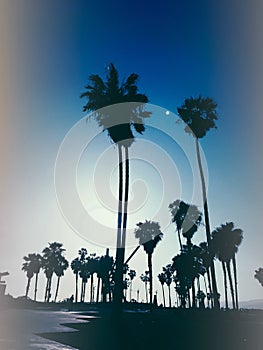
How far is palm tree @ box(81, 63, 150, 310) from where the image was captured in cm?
786

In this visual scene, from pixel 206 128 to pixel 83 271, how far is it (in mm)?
25011

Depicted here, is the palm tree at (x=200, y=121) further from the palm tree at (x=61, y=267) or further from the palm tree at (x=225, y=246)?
the palm tree at (x=61, y=267)

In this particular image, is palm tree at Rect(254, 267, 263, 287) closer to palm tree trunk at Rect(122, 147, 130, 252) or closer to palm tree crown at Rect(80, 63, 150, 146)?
palm tree trunk at Rect(122, 147, 130, 252)

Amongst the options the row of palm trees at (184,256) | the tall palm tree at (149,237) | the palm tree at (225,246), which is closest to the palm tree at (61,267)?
the row of palm trees at (184,256)

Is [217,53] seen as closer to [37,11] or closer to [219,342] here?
[37,11]

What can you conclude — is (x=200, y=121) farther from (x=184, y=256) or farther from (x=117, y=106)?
(x=184, y=256)

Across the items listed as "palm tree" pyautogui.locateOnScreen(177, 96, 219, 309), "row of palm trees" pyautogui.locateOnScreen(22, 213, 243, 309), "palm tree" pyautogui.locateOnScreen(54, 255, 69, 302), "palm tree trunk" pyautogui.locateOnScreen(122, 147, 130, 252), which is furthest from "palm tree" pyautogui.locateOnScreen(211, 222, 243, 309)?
"palm tree" pyautogui.locateOnScreen(54, 255, 69, 302)

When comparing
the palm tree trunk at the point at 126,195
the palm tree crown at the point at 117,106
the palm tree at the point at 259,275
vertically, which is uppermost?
the palm tree crown at the point at 117,106

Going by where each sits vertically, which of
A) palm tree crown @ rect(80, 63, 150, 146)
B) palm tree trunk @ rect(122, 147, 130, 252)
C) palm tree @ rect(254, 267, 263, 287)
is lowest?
palm tree @ rect(254, 267, 263, 287)

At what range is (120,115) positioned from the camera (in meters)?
9.45

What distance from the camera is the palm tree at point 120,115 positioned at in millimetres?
7863

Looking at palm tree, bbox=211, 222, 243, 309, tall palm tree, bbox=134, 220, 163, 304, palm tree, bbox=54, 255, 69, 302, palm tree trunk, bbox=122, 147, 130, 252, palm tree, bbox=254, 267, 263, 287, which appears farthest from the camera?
palm tree, bbox=54, 255, 69, 302

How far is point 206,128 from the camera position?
10031 mm

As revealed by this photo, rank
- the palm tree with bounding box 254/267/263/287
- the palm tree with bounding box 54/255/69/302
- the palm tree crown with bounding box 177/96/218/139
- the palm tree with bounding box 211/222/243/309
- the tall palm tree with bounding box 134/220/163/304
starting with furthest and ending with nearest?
the palm tree with bounding box 54/255/69/302 → the tall palm tree with bounding box 134/220/163/304 → the palm tree with bounding box 211/222/243/309 → the palm tree crown with bounding box 177/96/218/139 → the palm tree with bounding box 254/267/263/287
